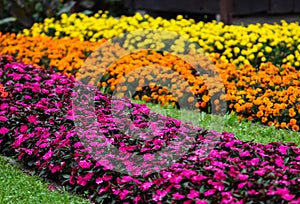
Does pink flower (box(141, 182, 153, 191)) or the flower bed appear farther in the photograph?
pink flower (box(141, 182, 153, 191))

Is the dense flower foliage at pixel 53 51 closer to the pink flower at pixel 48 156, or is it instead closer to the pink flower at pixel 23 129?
the pink flower at pixel 23 129

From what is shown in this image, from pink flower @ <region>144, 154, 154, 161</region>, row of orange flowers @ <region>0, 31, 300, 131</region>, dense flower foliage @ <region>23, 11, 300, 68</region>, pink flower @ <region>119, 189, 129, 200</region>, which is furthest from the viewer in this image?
dense flower foliage @ <region>23, 11, 300, 68</region>

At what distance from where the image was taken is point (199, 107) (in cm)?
698

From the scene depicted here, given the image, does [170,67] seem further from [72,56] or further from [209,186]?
[209,186]

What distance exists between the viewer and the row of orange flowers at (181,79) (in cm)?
667

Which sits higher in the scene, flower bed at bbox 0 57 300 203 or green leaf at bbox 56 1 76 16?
green leaf at bbox 56 1 76 16

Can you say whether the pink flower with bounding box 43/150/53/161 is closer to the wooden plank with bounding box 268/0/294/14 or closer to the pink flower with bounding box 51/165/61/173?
the pink flower with bounding box 51/165/61/173

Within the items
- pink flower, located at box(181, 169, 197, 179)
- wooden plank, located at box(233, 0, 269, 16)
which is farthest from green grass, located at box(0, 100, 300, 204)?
wooden plank, located at box(233, 0, 269, 16)

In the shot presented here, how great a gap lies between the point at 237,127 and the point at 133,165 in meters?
2.08

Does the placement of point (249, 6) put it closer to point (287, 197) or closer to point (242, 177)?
point (242, 177)

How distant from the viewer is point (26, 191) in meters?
4.63

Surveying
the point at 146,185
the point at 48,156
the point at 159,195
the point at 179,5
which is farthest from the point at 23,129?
the point at 179,5

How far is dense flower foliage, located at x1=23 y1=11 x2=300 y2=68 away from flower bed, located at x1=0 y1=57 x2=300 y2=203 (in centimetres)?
251

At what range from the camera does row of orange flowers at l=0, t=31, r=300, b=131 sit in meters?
6.67
